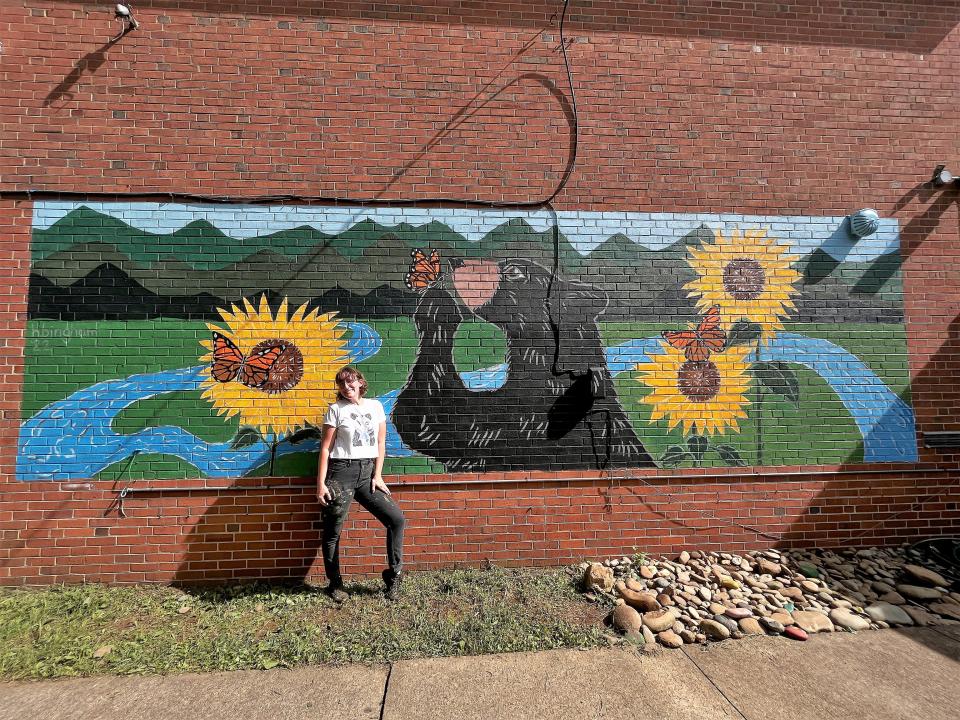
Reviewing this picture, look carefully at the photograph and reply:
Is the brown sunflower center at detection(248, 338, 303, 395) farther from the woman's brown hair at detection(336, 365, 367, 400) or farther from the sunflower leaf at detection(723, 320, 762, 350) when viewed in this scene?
the sunflower leaf at detection(723, 320, 762, 350)

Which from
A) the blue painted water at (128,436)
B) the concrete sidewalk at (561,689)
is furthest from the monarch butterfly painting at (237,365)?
the concrete sidewalk at (561,689)

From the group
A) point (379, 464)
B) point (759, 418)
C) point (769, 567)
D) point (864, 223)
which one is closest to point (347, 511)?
point (379, 464)

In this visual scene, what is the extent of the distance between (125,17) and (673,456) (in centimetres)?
564

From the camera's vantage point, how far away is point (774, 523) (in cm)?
421

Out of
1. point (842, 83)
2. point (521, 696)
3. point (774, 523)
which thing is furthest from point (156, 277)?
point (842, 83)

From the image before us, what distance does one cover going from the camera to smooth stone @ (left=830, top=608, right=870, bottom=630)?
11.3 feet

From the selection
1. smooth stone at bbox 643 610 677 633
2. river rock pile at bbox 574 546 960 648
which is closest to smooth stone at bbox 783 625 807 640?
river rock pile at bbox 574 546 960 648

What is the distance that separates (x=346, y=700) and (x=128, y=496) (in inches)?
93.3

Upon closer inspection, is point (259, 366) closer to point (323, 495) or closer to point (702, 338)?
point (323, 495)

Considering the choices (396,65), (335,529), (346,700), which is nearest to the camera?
(346,700)

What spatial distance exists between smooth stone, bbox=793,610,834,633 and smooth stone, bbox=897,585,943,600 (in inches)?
31.3

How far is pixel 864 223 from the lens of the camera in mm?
4363

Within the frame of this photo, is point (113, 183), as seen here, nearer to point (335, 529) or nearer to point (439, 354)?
point (439, 354)

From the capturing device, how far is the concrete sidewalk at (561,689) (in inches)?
104
